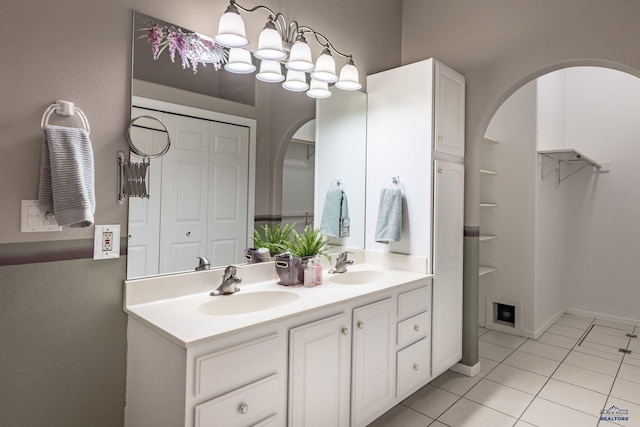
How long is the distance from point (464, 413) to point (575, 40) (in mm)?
2390

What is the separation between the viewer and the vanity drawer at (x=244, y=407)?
127cm

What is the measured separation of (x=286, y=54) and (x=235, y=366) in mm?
1702

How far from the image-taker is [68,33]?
1.42 metres

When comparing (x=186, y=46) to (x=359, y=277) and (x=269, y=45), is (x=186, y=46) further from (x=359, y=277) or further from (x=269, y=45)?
(x=359, y=277)

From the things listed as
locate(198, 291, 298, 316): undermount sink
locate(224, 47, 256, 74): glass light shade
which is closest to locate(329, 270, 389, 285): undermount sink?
locate(198, 291, 298, 316): undermount sink

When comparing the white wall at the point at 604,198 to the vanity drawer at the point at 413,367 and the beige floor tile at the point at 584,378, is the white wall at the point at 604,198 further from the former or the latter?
the vanity drawer at the point at 413,367

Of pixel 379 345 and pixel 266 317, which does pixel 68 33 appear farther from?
pixel 379 345

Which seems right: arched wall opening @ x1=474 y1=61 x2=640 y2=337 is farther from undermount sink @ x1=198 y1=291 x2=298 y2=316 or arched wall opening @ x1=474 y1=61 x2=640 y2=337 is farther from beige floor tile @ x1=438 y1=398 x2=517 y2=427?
undermount sink @ x1=198 y1=291 x2=298 y2=316

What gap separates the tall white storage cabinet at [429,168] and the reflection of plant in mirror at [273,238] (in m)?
0.76

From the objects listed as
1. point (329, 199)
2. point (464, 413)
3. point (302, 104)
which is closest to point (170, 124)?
point (302, 104)

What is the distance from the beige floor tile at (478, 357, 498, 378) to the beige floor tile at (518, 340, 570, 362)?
45 centimetres

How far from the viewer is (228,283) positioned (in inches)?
70.7

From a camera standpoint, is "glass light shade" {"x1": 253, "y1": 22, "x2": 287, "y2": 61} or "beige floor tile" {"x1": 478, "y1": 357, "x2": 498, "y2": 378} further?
"beige floor tile" {"x1": 478, "y1": 357, "x2": 498, "y2": 378}

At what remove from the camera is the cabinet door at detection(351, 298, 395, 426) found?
6.08 ft
